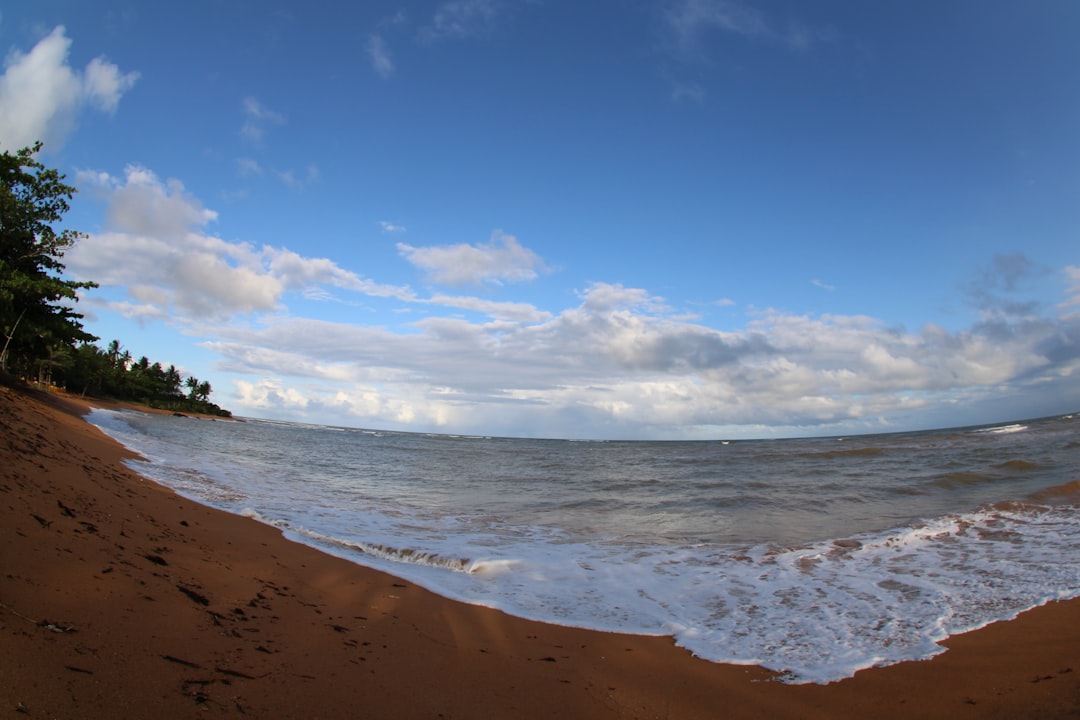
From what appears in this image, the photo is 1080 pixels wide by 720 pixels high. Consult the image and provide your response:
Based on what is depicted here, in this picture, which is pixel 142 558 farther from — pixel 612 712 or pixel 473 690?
pixel 612 712

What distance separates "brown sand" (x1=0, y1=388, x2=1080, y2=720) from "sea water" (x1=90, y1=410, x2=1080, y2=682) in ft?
1.46

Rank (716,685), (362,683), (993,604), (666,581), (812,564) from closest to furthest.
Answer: (362,683) → (716,685) → (993,604) → (666,581) → (812,564)

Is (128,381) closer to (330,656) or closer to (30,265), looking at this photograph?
(30,265)

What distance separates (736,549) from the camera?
28.7 feet

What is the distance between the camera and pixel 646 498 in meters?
15.6

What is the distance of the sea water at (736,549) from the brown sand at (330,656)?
444 mm

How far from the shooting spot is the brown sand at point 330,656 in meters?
2.73

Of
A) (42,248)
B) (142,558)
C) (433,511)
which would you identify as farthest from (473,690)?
(42,248)

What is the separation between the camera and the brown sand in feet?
8.97

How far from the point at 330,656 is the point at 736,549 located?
7.09 m

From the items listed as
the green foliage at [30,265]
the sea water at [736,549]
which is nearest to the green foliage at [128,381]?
the green foliage at [30,265]

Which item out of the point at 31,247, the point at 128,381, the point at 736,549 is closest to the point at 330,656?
the point at 736,549

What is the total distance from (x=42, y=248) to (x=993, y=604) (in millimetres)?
33282

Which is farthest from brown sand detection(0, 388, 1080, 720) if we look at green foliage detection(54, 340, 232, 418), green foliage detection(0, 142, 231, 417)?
green foliage detection(54, 340, 232, 418)
